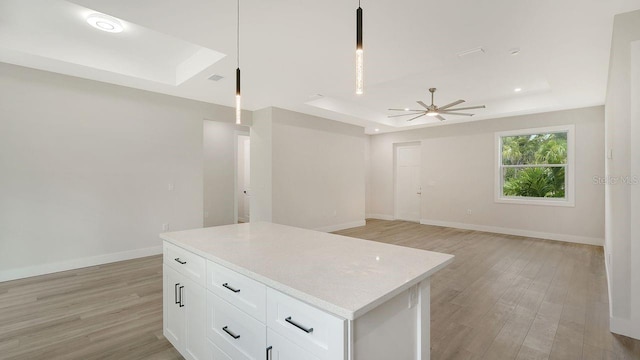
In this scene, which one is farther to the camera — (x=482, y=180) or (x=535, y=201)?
(x=482, y=180)

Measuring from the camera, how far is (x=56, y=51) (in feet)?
10.9

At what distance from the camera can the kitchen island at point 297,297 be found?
1.06 meters

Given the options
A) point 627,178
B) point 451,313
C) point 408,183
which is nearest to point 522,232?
point 408,183

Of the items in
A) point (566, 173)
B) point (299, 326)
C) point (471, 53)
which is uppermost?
point (471, 53)

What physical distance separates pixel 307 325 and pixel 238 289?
51 cm

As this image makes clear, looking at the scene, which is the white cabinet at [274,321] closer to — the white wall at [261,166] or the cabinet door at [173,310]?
the cabinet door at [173,310]

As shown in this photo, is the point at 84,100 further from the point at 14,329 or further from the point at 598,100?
the point at 598,100

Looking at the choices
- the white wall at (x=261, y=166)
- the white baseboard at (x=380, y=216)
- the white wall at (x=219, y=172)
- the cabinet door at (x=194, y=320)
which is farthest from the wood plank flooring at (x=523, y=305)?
the white wall at (x=219, y=172)

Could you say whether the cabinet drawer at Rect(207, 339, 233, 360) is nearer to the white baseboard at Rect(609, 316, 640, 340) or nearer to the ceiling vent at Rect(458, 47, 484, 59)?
the white baseboard at Rect(609, 316, 640, 340)

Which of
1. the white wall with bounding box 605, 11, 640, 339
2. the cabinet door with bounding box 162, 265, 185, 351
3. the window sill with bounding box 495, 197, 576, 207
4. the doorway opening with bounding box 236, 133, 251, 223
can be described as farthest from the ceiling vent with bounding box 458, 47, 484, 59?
the doorway opening with bounding box 236, 133, 251, 223

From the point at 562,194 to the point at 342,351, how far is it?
22.2 feet

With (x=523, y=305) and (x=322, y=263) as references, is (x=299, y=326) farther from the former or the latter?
(x=523, y=305)

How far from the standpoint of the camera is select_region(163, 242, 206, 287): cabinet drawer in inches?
69.6

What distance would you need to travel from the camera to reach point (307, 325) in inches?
43.1
